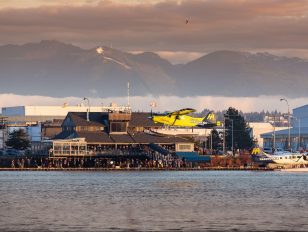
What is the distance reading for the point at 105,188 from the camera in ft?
495

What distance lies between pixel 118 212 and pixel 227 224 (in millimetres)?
15282

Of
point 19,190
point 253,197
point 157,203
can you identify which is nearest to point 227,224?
point 157,203

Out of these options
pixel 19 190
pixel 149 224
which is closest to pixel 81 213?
pixel 149 224

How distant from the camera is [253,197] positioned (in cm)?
13125

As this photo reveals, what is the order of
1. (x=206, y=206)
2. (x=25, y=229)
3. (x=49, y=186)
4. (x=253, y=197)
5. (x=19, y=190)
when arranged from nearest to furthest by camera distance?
(x=25, y=229), (x=206, y=206), (x=253, y=197), (x=19, y=190), (x=49, y=186)

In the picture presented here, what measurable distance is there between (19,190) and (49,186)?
44.0 feet

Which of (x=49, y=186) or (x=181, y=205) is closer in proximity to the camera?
(x=181, y=205)

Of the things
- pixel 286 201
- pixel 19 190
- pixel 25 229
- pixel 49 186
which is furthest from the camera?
pixel 49 186

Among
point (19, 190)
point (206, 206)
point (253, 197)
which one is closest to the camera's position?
point (206, 206)

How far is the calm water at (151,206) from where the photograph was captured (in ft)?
304

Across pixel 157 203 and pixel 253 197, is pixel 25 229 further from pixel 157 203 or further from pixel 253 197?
pixel 253 197

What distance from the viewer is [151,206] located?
11381cm

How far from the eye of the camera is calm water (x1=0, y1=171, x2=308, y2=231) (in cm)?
9269

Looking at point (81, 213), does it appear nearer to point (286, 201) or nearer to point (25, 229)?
point (25, 229)
